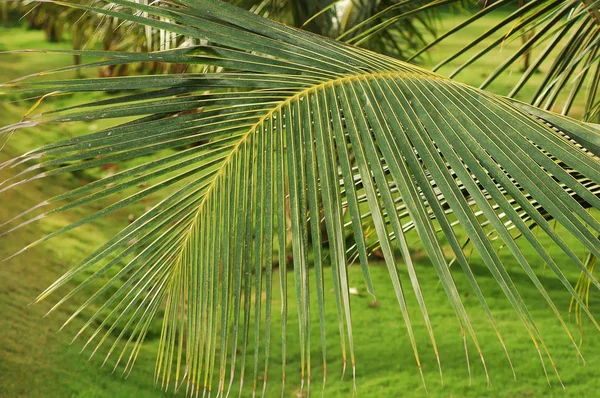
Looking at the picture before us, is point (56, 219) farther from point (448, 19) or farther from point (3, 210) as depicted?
point (448, 19)

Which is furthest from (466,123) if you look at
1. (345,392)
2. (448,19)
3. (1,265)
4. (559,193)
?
(448,19)

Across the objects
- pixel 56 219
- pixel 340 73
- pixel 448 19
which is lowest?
pixel 56 219

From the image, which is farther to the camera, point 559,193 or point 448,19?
point 448,19

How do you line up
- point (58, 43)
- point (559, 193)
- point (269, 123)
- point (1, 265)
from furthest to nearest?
1. point (58, 43)
2. point (1, 265)
3. point (269, 123)
4. point (559, 193)

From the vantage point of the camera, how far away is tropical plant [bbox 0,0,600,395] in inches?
43.0

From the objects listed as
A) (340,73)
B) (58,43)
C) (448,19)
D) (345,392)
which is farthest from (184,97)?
(448,19)

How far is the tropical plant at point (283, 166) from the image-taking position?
1.09m

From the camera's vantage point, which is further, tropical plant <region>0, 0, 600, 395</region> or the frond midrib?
the frond midrib

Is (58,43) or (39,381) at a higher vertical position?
(58,43)

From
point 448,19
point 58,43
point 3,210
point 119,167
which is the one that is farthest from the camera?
point 448,19

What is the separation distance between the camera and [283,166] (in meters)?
1.19

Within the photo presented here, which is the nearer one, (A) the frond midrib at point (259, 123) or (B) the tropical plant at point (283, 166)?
(B) the tropical plant at point (283, 166)

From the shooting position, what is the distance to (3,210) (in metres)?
5.53

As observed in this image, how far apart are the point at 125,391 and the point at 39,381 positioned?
1.42 feet
